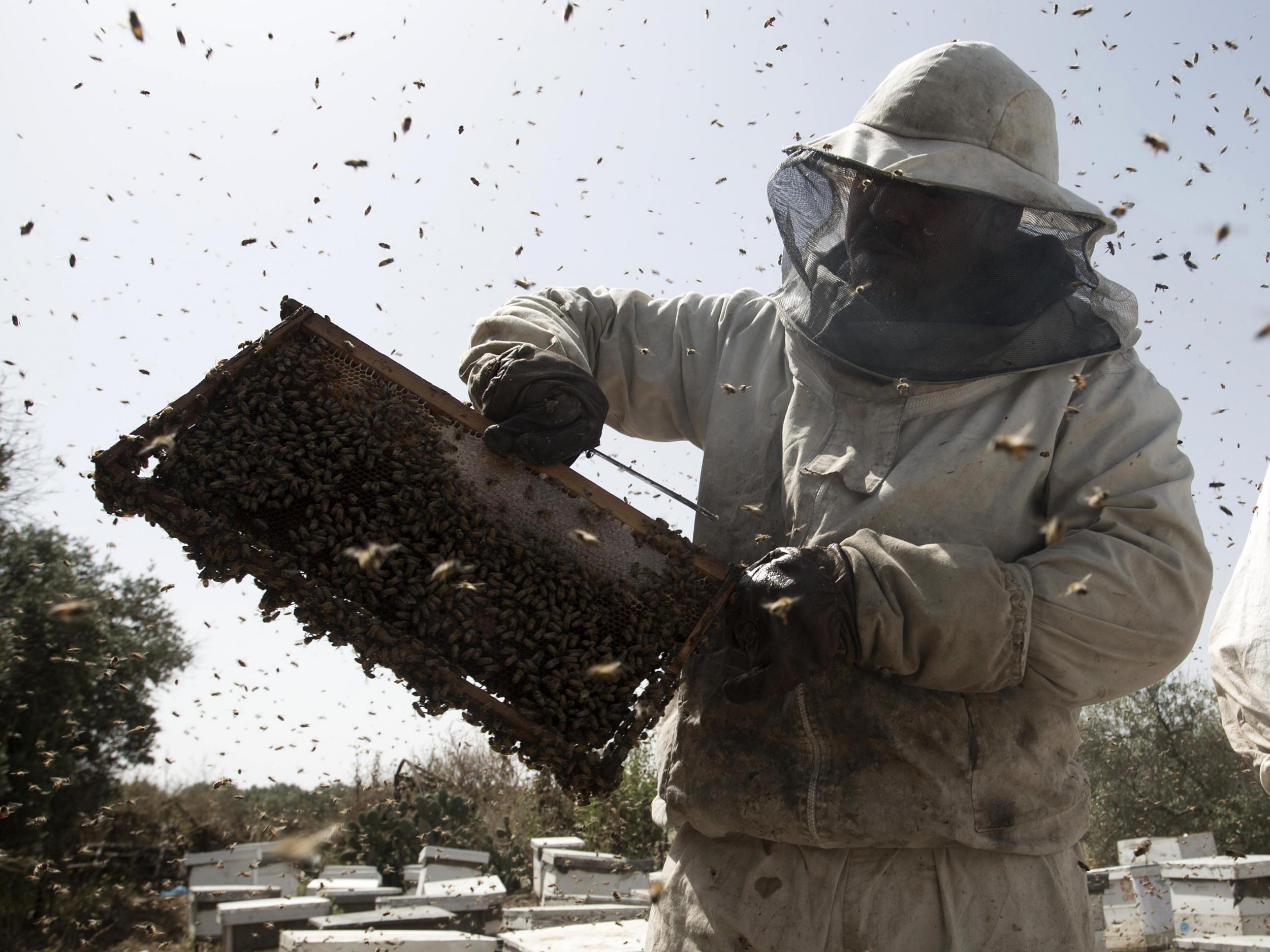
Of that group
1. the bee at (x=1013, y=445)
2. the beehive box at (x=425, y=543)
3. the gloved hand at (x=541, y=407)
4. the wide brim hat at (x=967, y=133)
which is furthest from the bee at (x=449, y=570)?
the wide brim hat at (x=967, y=133)

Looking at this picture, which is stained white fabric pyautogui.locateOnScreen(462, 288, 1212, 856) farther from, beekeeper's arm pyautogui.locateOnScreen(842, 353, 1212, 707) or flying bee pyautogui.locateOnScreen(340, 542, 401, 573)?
flying bee pyautogui.locateOnScreen(340, 542, 401, 573)

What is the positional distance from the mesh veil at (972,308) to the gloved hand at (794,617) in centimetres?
77

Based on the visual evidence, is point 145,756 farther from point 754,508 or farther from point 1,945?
point 754,508

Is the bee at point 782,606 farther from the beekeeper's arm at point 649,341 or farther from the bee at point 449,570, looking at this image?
the beekeeper's arm at point 649,341

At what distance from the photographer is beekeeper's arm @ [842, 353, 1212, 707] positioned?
2.60m

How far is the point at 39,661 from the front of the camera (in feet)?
49.9

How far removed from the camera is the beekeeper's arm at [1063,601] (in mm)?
2602

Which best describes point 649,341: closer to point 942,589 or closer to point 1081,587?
point 942,589

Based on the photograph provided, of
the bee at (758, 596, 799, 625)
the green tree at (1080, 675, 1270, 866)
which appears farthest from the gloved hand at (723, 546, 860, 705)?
the green tree at (1080, 675, 1270, 866)

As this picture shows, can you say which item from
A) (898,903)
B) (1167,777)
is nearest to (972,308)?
(898,903)

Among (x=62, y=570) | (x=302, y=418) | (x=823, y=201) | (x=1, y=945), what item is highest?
(x=62, y=570)

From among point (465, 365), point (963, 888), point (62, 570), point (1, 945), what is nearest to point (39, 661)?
point (62, 570)

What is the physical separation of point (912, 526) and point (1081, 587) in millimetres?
525

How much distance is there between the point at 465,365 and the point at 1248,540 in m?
3.15
